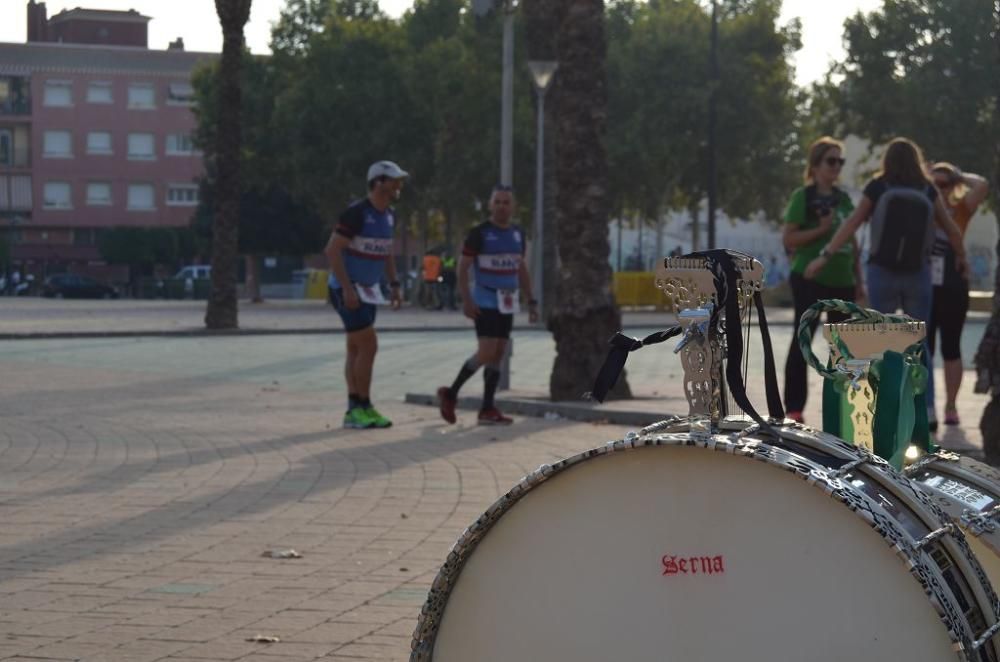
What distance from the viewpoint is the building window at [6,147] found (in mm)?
93375

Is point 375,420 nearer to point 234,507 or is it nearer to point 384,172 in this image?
point 384,172

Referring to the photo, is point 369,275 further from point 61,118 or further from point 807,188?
point 61,118

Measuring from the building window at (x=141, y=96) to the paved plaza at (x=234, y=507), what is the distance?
7924 centimetres

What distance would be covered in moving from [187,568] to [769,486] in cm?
407

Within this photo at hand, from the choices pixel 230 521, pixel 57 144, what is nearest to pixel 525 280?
pixel 230 521

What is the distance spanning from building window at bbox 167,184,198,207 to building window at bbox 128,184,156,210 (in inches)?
39.7

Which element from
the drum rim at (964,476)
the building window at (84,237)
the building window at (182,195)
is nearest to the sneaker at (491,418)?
the drum rim at (964,476)

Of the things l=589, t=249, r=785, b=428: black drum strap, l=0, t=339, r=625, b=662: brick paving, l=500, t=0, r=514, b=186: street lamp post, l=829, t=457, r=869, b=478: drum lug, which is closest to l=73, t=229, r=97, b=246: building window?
l=500, t=0, r=514, b=186: street lamp post

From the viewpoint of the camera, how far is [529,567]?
10.1ft

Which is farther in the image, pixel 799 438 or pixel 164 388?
pixel 164 388

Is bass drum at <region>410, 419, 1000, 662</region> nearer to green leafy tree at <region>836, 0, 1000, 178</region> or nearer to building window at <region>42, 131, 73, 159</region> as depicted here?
green leafy tree at <region>836, 0, 1000, 178</region>

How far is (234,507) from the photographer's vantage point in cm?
820

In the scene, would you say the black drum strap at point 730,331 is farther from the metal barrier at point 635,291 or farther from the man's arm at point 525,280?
the metal barrier at point 635,291

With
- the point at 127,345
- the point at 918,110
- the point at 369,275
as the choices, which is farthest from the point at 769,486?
the point at 918,110
